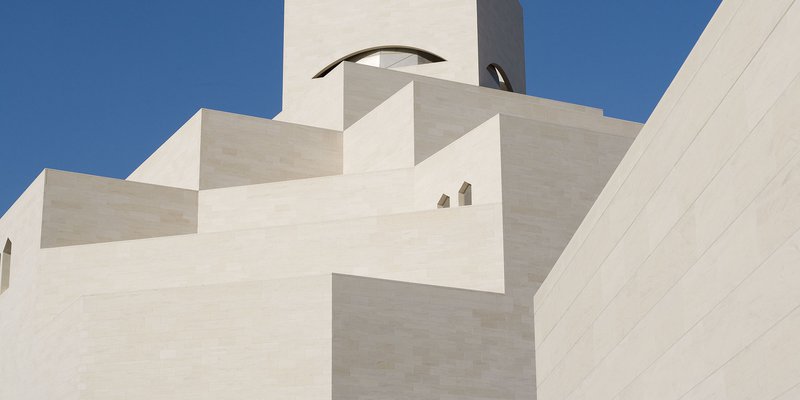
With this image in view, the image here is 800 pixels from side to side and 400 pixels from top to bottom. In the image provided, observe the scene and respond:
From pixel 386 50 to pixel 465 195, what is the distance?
10.1 m

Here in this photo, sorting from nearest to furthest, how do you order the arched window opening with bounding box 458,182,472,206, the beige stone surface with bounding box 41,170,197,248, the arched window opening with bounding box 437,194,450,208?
the arched window opening with bounding box 458,182,472,206
the arched window opening with bounding box 437,194,450,208
the beige stone surface with bounding box 41,170,197,248

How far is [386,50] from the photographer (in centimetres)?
3094

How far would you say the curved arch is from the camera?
3053 centimetres

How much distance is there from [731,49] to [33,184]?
20.1 meters

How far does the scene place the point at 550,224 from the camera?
20344mm

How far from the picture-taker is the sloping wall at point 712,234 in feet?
22.5

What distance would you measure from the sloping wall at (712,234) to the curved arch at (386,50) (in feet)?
64.6

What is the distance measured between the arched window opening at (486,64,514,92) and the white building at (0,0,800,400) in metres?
0.34

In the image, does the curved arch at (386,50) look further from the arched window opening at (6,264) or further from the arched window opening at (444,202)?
the arched window opening at (6,264)

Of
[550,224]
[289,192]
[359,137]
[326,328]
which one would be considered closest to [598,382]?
[326,328]

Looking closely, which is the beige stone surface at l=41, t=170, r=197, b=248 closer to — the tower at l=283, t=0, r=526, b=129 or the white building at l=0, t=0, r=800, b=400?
the white building at l=0, t=0, r=800, b=400

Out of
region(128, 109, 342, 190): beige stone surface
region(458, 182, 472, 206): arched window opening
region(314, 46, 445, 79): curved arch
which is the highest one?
region(314, 46, 445, 79): curved arch

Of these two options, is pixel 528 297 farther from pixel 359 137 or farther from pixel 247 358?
pixel 359 137

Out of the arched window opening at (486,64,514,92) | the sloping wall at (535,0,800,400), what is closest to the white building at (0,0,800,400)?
the sloping wall at (535,0,800,400)
